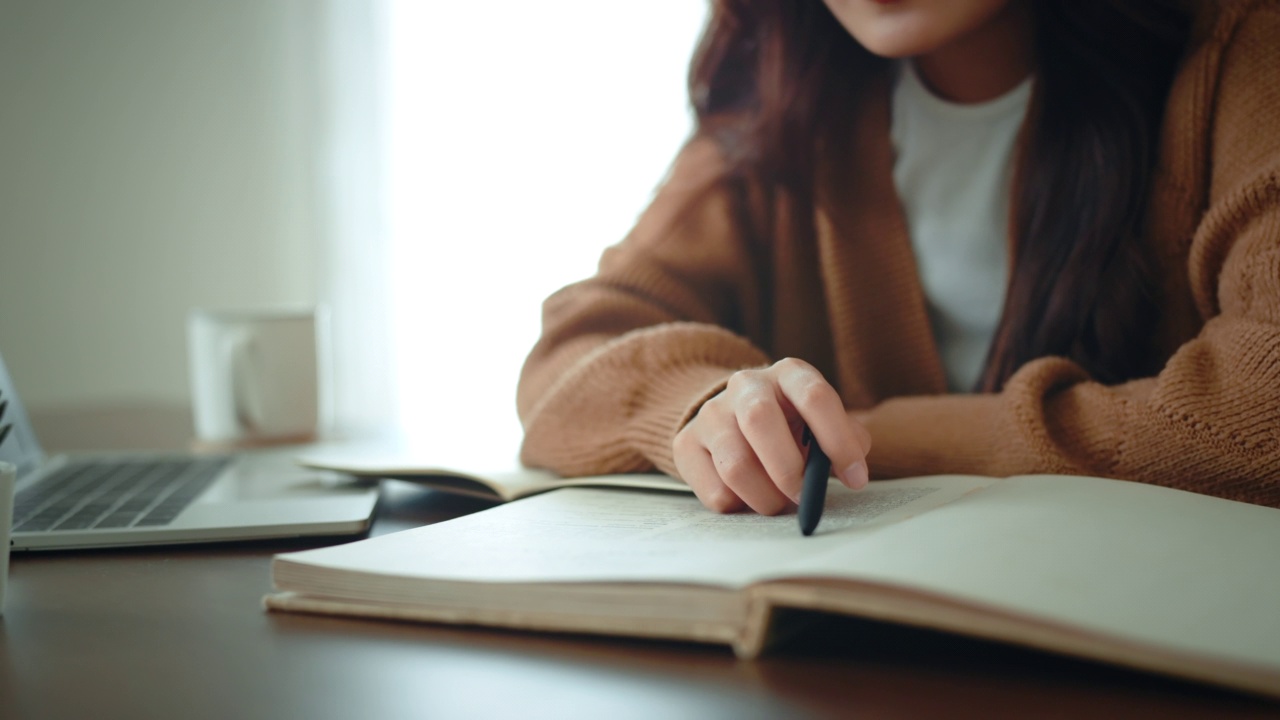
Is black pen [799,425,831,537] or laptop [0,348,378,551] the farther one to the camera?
laptop [0,348,378,551]

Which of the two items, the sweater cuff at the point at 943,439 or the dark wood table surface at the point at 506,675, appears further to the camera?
the sweater cuff at the point at 943,439

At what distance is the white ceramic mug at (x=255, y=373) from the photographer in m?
1.01

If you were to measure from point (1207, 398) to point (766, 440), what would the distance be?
26 centimetres

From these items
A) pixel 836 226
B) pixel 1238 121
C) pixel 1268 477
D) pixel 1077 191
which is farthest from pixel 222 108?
pixel 1268 477

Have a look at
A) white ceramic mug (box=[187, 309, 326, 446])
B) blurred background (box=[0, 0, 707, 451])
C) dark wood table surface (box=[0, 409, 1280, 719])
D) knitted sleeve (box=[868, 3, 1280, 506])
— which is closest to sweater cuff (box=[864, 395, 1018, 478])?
knitted sleeve (box=[868, 3, 1280, 506])

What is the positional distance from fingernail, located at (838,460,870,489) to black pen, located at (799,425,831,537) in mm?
15

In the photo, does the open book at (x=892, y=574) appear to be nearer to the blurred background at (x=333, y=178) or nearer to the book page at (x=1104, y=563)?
the book page at (x=1104, y=563)

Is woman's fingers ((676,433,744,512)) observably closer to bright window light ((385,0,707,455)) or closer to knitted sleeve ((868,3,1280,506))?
knitted sleeve ((868,3,1280,506))

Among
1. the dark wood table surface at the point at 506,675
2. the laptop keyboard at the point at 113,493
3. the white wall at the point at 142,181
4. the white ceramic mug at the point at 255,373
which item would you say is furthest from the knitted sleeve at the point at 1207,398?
the white wall at the point at 142,181

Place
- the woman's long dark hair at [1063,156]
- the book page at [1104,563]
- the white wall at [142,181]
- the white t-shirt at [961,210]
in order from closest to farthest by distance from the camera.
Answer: the book page at [1104,563], the woman's long dark hair at [1063,156], the white t-shirt at [961,210], the white wall at [142,181]

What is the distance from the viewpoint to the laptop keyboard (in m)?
0.54

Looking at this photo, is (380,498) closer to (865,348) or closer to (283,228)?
(865,348)

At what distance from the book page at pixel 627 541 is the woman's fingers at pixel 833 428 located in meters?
0.02

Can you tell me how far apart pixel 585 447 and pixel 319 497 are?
0.17 metres
